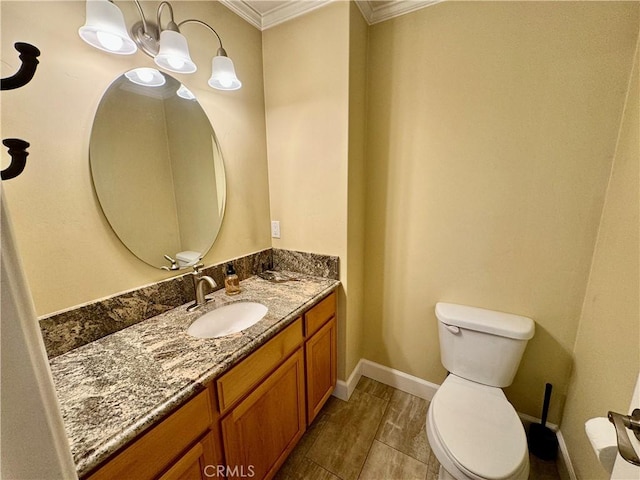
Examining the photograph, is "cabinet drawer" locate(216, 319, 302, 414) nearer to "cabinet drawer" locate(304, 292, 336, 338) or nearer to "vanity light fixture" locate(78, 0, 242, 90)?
"cabinet drawer" locate(304, 292, 336, 338)

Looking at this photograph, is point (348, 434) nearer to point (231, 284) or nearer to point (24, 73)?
point (231, 284)

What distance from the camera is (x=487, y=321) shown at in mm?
1340

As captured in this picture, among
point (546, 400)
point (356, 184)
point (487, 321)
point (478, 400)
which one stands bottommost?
point (546, 400)

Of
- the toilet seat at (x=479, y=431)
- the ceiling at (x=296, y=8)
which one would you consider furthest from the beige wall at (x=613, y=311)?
the ceiling at (x=296, y=8)

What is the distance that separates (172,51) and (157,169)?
484 millimetres

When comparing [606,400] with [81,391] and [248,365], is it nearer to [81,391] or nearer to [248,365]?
[248,365]

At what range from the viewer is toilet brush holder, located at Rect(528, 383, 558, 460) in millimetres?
1336

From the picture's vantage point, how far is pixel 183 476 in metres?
0.76

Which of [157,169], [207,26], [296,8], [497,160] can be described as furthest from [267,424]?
[296,8]

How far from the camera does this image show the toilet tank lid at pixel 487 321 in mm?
1271

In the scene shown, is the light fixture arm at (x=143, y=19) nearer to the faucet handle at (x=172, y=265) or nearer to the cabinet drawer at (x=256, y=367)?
the faucet handle at (x=172, y=265)

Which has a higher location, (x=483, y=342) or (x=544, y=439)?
(x=483, y=342)

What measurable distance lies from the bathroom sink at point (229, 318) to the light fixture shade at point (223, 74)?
3.62 ft

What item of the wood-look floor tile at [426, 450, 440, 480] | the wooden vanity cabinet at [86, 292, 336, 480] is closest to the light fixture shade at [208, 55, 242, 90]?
the wooden vanity cabinet at [86, 292, 336, 480]
